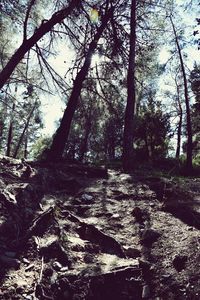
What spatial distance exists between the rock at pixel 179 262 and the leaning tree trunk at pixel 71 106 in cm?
698

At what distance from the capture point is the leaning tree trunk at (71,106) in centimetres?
1087

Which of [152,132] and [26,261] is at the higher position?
[152,132]

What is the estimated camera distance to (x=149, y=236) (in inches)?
193

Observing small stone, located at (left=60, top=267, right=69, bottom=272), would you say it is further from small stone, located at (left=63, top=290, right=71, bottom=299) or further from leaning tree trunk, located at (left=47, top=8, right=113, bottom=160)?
leaning tree trunk, located at (left=47, top=8, right=113, bottom=160)

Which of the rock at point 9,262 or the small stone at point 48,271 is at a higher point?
the rock at point 9,262

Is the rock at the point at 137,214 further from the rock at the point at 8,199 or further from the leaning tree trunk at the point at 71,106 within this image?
the leaning tree trunk at the point at 71,106

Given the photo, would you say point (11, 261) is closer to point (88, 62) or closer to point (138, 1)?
point (88, 62)

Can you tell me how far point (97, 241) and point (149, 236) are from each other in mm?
772

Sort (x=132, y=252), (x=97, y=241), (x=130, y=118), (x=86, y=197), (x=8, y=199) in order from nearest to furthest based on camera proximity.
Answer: (x=132, y=252) < (x=97, y=241) < (x=8, y=199) < (x=86, y=197) < (x=130, y=118)

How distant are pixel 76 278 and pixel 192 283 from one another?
1.30 metres

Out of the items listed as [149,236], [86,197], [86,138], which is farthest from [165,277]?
[86,138]

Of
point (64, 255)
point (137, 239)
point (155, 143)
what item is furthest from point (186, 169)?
point (64, 255)

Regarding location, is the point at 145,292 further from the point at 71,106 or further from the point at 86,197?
the point at 71,106

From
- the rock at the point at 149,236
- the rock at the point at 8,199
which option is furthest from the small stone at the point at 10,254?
the rock at the point at 149,236
